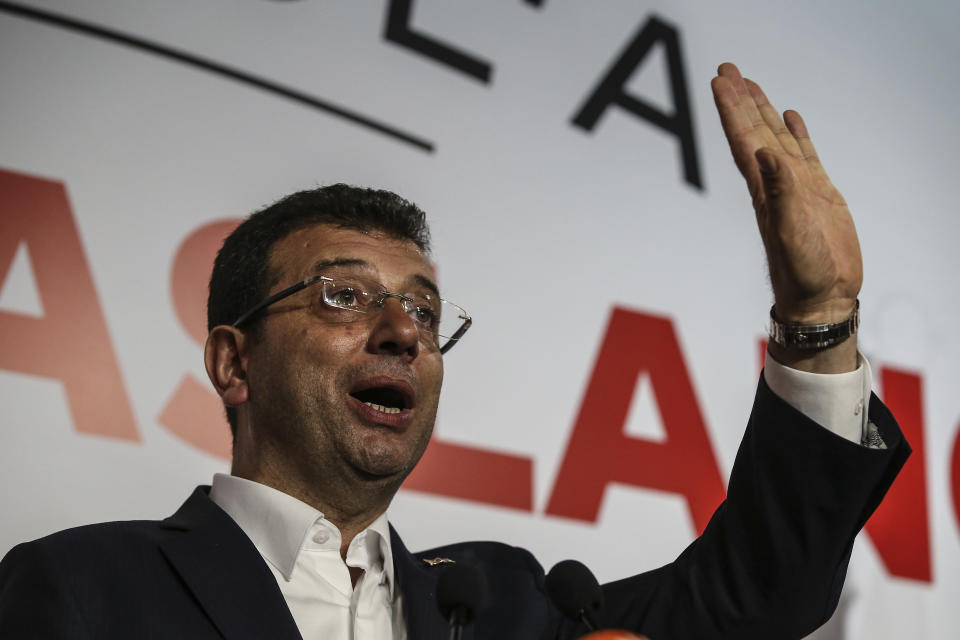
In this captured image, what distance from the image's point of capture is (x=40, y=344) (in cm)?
223

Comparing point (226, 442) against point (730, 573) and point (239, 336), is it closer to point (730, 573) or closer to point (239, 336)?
point (239, 336)

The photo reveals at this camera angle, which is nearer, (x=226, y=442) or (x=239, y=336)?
(x=239, y=336)

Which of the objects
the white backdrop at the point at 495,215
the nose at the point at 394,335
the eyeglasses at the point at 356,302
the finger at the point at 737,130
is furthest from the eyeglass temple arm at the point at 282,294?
the finger at the point at 737,130

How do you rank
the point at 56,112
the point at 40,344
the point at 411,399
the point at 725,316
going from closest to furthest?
1. the point at 411,399
2. the point at 40,344
3. the point at 56,112
4. the point at 725,316

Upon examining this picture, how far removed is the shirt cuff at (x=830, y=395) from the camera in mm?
1308

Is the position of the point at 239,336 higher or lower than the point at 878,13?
lower

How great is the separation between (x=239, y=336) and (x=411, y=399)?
39 centimetres

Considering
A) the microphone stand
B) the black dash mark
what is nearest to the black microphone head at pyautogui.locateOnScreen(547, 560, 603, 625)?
the microphone stand

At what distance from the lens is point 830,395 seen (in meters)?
1.31

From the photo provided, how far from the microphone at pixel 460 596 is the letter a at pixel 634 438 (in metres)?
1.46

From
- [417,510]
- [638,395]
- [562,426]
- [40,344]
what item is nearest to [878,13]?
[638,395]

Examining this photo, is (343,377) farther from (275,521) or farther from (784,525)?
(784,525)

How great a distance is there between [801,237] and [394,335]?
704mm

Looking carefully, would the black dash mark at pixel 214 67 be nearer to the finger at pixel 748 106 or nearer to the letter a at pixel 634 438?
the letter a at pixel 634 438
